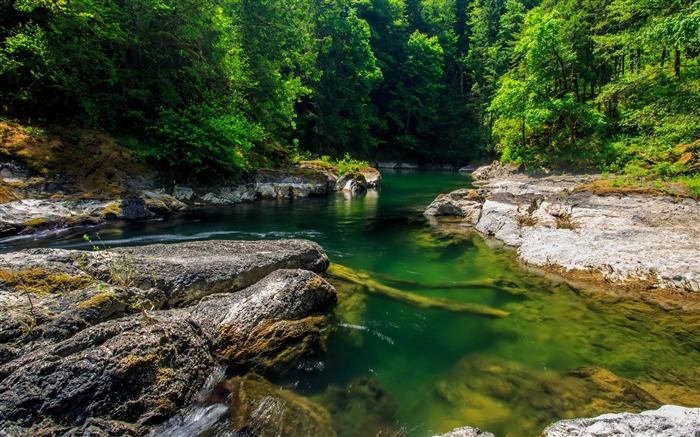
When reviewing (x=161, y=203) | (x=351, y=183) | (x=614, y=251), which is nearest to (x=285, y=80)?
(x=351, y=183)

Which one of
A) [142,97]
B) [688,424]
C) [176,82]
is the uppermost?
[176,82]

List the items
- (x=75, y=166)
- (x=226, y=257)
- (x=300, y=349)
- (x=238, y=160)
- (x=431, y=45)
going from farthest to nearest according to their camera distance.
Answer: (x=431, y=45)
(x=238, y=160)
(x=75, y=166)
(x=226, y=257)
(x=300, y=349)

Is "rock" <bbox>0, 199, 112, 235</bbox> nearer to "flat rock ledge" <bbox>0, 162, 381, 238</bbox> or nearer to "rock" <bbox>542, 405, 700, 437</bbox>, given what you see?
"flat rock ledge" <bbox>0, 162, 381, 238</bbox>

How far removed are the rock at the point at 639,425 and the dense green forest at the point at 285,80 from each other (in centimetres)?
1285

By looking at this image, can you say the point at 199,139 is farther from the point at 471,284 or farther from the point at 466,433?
the point at 466,433

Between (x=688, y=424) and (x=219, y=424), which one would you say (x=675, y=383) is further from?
(x=219, y=424)

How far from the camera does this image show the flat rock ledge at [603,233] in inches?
268

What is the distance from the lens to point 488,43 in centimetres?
5175

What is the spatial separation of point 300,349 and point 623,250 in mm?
7589

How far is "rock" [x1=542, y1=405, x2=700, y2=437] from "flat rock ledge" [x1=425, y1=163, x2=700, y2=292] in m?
5.03

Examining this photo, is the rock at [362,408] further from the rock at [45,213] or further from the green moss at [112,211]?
the green moss at [112,211]

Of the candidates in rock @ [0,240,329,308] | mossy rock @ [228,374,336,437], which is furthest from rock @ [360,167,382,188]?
mossy rock @ [228,374,336,437]

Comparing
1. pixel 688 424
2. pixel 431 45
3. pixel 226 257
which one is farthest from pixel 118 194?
pixel 431 45

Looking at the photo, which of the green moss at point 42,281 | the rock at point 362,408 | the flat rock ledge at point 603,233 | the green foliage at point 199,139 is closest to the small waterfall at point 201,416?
the rock at point 362,408
